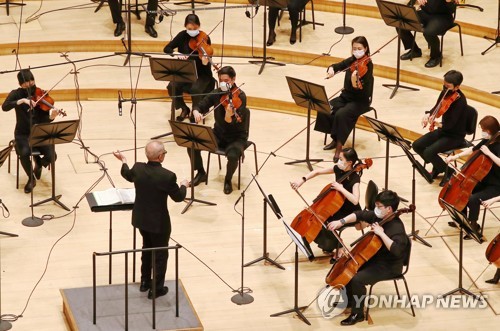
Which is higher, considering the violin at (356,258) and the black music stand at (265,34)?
the black music stand at (265,34)

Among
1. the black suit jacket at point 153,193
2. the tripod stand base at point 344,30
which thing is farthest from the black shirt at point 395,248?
the tripod stand base at point 344,30

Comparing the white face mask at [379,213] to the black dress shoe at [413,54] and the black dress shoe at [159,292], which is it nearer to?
the black dress shoe at [159,292]

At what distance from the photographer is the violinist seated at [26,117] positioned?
897 cm

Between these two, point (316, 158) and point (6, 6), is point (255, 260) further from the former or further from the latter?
point (6, 6)

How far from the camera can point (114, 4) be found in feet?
38.2

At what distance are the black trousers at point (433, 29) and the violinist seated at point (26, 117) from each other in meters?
3.79

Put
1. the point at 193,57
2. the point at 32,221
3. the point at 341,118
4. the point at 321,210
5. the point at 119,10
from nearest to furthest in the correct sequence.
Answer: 1. the point at 321,210
2. the point at 32,221
3. the point at 341,118
4. the point at 193,57
5. the point at 119,10

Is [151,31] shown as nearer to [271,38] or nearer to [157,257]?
[271,38]

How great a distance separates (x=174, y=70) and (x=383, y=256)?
2933mm

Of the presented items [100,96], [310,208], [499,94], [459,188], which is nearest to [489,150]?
[459,188]

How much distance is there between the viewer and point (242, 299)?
7.90 meters

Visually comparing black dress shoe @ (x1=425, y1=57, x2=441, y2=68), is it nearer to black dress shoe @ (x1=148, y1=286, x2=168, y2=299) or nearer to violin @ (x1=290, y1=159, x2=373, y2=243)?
violin @ (x1=290, y1=159, x2=373, y2=243)

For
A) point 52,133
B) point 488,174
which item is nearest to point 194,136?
point 52,133

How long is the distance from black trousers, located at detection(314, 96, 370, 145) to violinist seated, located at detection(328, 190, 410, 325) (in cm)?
211
